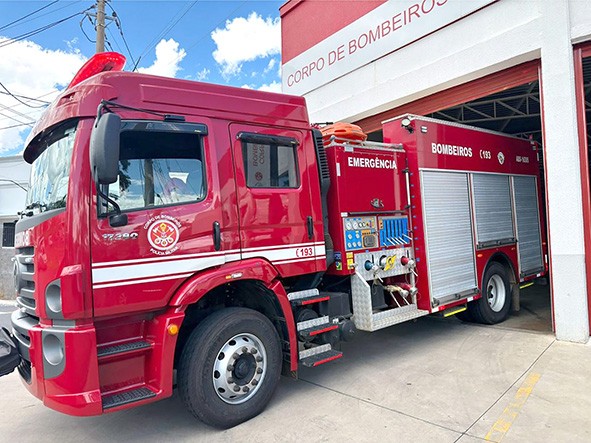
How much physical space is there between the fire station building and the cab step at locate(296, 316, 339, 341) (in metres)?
3.40

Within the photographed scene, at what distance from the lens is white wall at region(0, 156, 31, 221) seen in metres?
16.8

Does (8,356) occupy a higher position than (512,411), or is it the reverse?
(8,356)

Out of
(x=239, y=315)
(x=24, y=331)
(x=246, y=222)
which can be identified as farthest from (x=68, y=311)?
(x=246, y=222)

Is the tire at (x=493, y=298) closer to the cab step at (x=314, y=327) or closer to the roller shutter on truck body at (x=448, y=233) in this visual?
the roller shutter on truck body at (x=448, y=233)

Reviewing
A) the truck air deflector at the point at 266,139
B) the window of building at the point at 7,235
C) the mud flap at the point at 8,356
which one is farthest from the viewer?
the window of building at the point at 7,235

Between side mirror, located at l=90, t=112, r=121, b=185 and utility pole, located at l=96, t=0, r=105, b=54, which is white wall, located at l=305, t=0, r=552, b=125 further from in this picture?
utility pole, located at l=96, t=0, r=105, b=54

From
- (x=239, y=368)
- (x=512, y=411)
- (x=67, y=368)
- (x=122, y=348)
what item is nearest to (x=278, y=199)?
(x=239, y=368)

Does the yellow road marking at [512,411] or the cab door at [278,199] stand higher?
the cab door at [278,199]

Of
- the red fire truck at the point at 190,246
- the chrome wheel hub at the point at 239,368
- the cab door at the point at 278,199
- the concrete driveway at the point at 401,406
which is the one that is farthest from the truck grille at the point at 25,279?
the cab door at the point at 278,199

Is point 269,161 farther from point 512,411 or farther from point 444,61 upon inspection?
point 444,61

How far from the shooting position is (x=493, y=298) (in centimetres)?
696

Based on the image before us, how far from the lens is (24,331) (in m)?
3.38

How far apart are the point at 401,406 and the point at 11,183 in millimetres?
18314

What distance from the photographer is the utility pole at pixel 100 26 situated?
11.6 m
